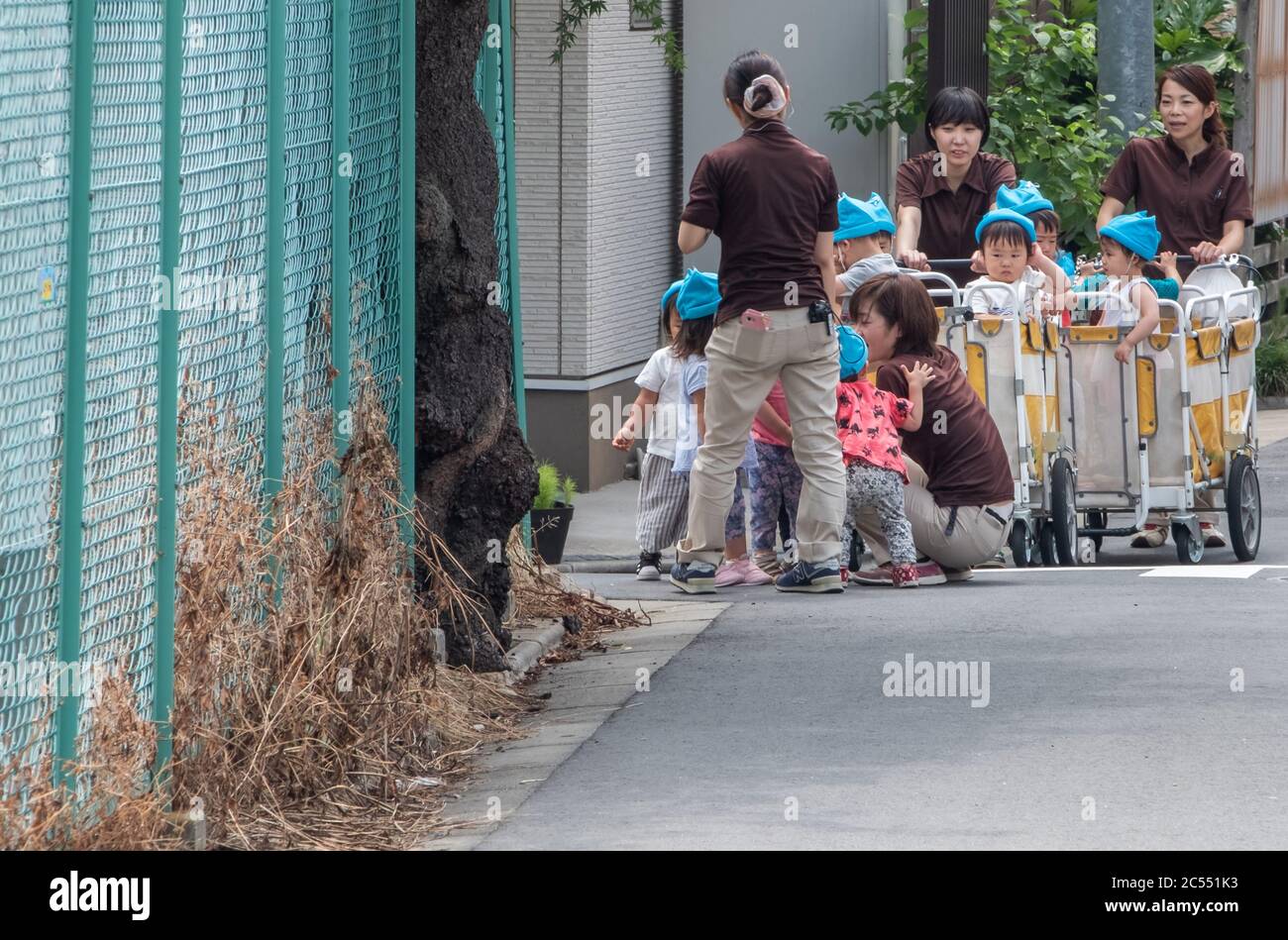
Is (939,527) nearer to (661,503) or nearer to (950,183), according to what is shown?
(661,503)

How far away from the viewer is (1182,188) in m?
11.0

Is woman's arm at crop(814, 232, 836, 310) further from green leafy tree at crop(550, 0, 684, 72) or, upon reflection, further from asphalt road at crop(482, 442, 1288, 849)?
green leafy tree at crop(550, 0, 684, 72)

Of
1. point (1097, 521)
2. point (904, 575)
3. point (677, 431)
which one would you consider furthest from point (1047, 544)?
point (677, 431)

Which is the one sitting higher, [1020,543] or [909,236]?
[909,236]

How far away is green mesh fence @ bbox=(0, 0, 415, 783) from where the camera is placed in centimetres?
455

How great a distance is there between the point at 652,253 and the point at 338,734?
907 centimetres

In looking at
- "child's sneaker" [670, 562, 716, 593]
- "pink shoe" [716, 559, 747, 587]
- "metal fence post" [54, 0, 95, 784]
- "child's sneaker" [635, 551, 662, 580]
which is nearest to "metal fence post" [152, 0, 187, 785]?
"metal fence post" [54, 0, 95, 784]

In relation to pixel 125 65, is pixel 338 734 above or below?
below

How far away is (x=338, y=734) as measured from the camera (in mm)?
5797

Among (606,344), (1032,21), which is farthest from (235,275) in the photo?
(1032,21)

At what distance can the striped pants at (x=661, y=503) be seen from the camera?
9.84 metres

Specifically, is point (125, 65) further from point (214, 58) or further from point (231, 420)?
point (231, 420)

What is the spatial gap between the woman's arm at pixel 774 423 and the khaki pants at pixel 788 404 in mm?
534

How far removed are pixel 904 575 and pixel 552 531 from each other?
222 centimetres
